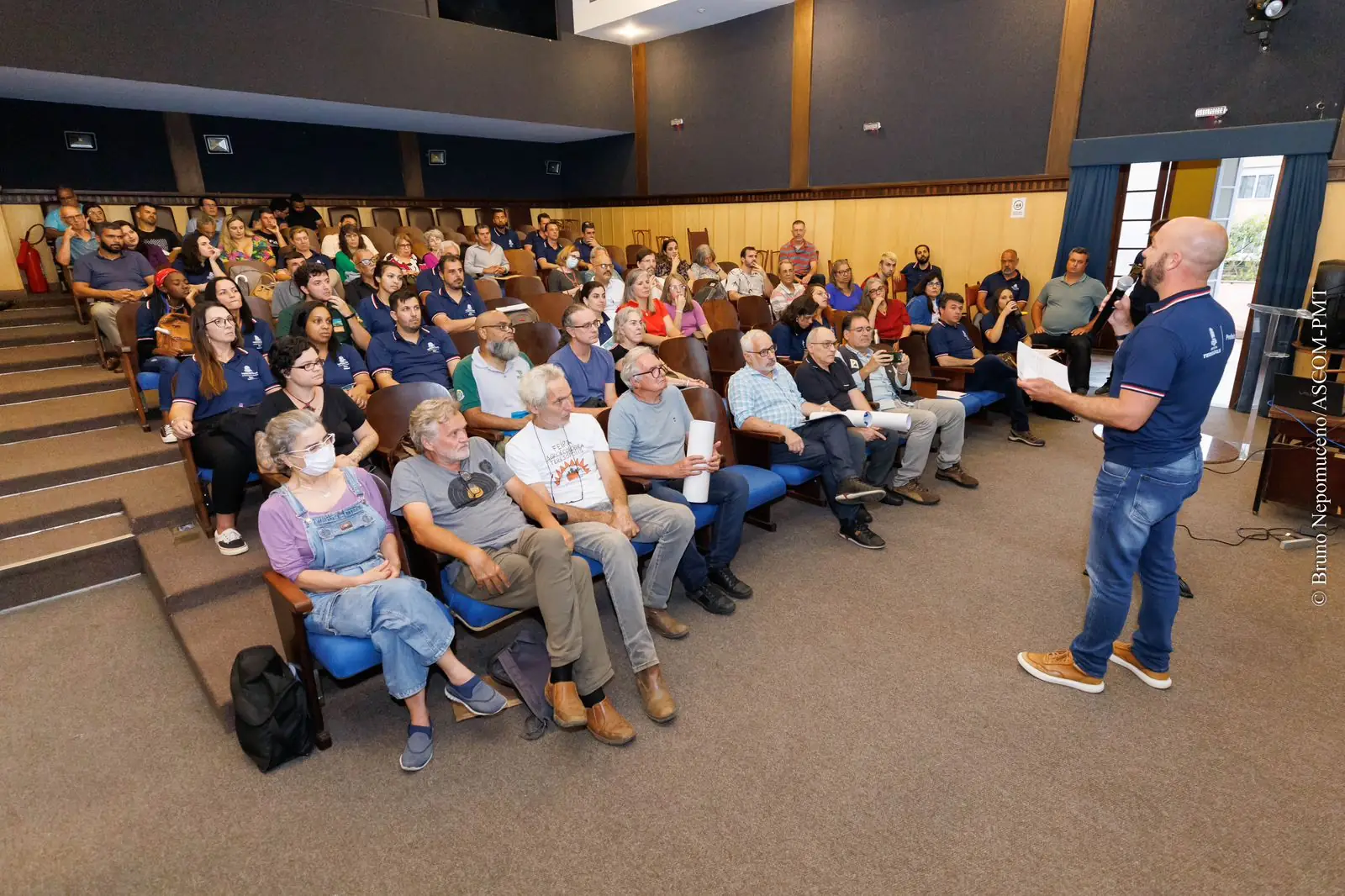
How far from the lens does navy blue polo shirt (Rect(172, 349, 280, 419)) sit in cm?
314

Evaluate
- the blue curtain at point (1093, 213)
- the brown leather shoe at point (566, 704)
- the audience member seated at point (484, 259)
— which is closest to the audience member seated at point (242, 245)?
the audience member seated at point (484, 259)

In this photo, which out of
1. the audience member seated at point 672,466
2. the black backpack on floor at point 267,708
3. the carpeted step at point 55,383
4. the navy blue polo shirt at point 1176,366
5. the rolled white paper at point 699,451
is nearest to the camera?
the navy blue polo shirt at point 1176,366

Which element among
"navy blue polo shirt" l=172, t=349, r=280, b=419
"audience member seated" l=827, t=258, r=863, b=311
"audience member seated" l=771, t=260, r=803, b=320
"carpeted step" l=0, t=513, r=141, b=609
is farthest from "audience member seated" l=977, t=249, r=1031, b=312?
"carpeted step" l=0, t=513, r=141, b=609

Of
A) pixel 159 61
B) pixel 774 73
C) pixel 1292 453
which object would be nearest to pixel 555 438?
pixel 1292 453

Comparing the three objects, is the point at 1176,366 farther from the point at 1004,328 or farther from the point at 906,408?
the point at 1004,328

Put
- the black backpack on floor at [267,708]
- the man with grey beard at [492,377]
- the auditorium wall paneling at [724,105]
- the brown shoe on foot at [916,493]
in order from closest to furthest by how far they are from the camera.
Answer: the black backpack on floor at [267,708], the man with grey beard at [492,377], the brown shoe on foot at [916,493], the auditorium wall paneling at [724,105]

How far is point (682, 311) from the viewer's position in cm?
546

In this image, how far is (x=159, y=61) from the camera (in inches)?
261

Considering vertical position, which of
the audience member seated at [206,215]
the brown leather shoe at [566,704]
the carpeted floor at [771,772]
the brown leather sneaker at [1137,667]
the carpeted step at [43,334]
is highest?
the audience member seated at [206,215]

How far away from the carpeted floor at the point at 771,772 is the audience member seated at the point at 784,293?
11.3ft

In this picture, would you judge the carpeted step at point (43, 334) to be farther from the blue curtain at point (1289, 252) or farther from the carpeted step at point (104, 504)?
the blue curtain at point (1289, 252)

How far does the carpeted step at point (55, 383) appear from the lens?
14.0 ft

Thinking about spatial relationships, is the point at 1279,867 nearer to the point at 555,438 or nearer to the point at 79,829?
the point at 555,438

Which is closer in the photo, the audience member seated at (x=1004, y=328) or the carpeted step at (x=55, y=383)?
the carpeted step at (x=55, y=383)
